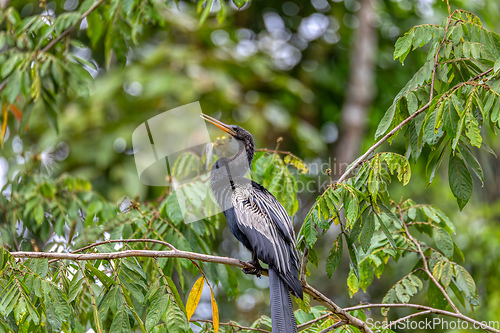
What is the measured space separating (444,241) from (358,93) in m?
4.38

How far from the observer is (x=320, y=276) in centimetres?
742

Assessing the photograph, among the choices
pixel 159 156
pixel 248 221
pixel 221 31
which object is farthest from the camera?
pixel 221 31

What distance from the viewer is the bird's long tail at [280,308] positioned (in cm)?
269

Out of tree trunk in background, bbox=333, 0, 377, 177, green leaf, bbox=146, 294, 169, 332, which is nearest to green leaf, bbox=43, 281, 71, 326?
green leaf, bbox=146, 294, 169, 332

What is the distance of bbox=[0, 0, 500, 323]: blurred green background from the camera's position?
22.2ft

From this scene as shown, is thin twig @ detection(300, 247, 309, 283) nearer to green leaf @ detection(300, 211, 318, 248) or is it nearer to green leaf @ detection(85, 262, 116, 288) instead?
green leaf @ detection(300, 211, 318, 248)

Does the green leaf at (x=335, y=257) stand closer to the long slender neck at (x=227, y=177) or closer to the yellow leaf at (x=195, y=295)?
the yellow leaf at (x=195, y=295)

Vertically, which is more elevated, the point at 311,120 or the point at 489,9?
the point at 489,9

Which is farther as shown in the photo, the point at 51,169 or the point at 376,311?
the point at 376,311

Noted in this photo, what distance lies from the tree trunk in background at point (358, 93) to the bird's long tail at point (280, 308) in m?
4.26

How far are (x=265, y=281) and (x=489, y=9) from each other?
505cm

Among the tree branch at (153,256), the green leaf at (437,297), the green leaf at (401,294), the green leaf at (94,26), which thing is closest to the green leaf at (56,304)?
the tree branch at (153,256)

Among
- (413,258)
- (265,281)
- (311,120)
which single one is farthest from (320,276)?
(311,120)

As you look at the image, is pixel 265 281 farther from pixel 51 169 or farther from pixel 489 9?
pixel 489 9
